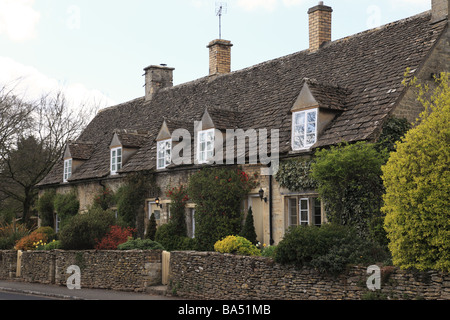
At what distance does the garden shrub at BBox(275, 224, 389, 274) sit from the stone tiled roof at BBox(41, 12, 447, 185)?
12.3 ft

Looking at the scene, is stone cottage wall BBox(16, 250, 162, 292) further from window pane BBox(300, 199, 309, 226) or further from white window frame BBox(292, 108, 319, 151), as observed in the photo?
white window frame BBox(292, 108, 319, 151)

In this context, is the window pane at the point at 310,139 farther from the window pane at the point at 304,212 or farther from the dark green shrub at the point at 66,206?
the dark green shrub at the point at 66,206

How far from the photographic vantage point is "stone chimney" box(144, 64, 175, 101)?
32125 millimetres

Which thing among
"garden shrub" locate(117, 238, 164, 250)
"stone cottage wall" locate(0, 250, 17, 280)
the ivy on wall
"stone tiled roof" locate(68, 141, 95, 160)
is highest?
"stone tiled roof" locate(68, 141, 95, 160)

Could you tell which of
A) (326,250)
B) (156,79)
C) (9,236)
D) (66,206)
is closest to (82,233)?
(9,236)

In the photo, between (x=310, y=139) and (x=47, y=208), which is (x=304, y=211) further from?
(x=47, y=208)

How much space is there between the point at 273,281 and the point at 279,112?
27.8 ft

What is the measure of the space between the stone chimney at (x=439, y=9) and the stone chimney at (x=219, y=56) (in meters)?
12.1

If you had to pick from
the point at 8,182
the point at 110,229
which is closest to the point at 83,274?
the point at 110,229

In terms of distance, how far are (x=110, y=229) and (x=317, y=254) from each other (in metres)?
9.98

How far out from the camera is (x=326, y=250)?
40.9ft

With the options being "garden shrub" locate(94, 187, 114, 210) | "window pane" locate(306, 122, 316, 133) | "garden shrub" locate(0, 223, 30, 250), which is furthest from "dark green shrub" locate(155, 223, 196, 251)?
"garden shrub" locate(0, 223, 30, 250)
